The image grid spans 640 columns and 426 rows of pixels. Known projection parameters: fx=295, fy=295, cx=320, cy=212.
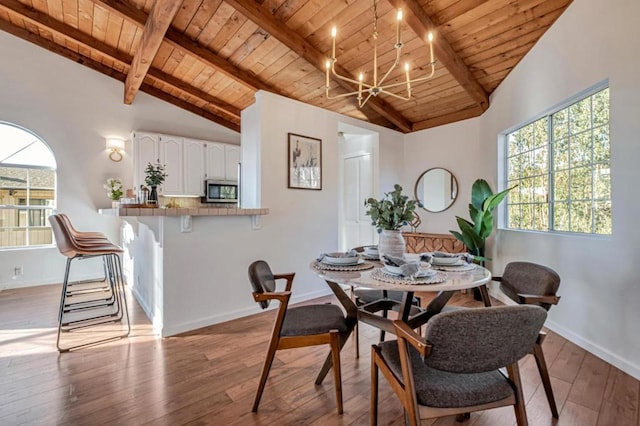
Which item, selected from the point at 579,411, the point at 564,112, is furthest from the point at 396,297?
the point at 564,112

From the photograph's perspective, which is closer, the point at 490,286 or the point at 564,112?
the point at 564,112

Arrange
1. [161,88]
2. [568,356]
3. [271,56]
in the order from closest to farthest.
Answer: [568,356] → [271,56] → [161,88]

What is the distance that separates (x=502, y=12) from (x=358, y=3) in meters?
1.28

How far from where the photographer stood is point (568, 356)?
88.4 inches

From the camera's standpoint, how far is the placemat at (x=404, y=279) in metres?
1.37

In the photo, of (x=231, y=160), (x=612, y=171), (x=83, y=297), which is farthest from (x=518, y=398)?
(x=231, y=160)

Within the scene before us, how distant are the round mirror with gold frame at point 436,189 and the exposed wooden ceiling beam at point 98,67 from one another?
3643 mm

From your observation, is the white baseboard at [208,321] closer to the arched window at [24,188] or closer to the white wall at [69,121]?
the white wall at [69,121]

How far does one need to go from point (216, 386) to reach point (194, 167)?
4.19 m

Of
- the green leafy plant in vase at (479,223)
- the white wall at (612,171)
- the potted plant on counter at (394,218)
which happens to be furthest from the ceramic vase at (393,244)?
the green leafy plant in vase at (479,223)

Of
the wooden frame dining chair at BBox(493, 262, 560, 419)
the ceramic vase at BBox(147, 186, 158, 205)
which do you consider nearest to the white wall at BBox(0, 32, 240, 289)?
the ceramic vase at BBox(147, 186, 158, 205)

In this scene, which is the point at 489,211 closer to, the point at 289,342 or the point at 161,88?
the point at 289,342

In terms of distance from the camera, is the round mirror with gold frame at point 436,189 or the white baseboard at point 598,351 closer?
the white baseboard at point 598,351

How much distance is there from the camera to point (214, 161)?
5488 mm
